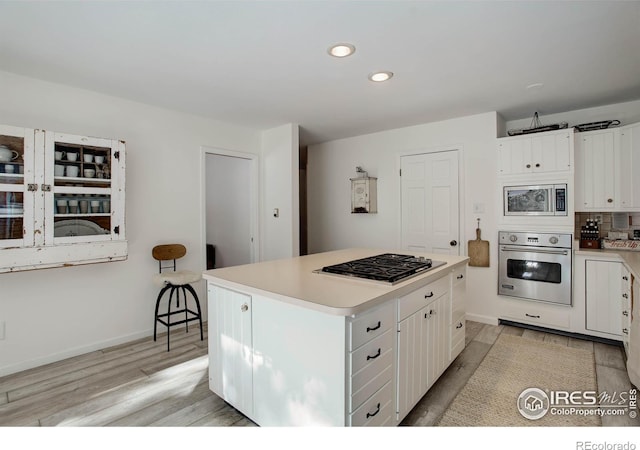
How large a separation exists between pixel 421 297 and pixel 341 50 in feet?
5.61

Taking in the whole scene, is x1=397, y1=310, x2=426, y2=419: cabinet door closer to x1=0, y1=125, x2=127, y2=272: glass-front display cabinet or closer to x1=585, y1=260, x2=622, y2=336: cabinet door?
x1=585, y1=260, x2=622, y2=336: cabinet door

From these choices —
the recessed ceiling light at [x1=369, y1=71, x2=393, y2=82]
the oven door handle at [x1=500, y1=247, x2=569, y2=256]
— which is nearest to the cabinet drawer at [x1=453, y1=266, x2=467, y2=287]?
the oven door handle at [x1=500, y1=247, x2=569, y2=256]

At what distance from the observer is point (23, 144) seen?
240 centimetres

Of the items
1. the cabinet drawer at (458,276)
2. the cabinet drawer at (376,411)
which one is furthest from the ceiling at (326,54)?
the cabinet drawer at (376,411)

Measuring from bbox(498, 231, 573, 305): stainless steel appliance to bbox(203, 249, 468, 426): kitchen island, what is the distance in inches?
69.5

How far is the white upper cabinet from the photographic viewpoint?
3.10m

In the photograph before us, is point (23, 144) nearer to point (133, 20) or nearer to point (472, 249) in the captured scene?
point (133, 20)

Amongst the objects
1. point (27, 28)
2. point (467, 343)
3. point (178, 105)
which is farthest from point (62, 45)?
point (467, 343)

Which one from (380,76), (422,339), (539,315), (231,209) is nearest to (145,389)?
(422,339)

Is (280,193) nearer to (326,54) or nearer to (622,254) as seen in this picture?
(326,54)

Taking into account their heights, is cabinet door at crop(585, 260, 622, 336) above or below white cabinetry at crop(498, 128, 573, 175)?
below

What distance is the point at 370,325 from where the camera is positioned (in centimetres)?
154

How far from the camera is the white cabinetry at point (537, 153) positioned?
3297 millimetres

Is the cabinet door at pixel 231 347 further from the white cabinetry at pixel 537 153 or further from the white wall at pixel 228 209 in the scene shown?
the white cabinetry at pixel 537 153
